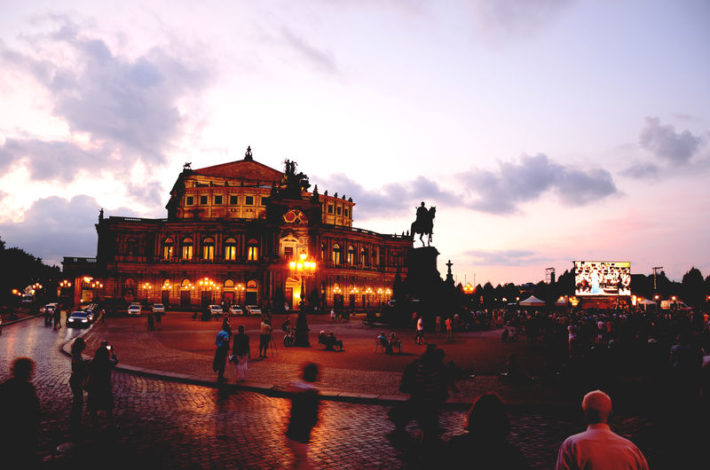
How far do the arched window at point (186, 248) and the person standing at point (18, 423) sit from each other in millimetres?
73134

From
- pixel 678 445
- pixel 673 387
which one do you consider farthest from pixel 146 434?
pixel 673 387

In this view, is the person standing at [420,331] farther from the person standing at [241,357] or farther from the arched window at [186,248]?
the arched window at [186,248]

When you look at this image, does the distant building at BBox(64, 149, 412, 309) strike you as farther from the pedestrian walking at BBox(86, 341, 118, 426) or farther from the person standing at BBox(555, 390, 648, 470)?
the person standing at BBox(555, 390, 648, 470)

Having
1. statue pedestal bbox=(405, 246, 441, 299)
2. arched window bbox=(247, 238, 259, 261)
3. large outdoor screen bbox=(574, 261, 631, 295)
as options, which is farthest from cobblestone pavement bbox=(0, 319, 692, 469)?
large outdoor screen bbox=(574, 261, 631, 295)

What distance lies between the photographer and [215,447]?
27.2 feet

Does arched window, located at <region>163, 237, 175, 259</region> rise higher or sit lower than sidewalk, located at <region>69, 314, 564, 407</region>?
higher

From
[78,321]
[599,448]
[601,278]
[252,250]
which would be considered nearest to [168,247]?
[252,250]

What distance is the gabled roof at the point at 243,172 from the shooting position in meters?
87.9

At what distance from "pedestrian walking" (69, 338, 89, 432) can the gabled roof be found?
81137 mm

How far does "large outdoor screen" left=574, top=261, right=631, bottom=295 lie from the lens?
261ft

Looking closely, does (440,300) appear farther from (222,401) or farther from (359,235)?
(359,235)

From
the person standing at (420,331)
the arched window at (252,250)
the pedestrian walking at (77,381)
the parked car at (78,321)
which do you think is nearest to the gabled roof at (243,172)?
the arched window at (252,250)

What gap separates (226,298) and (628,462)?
73.6 meters

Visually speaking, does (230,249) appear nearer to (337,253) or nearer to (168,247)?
(168,247)
